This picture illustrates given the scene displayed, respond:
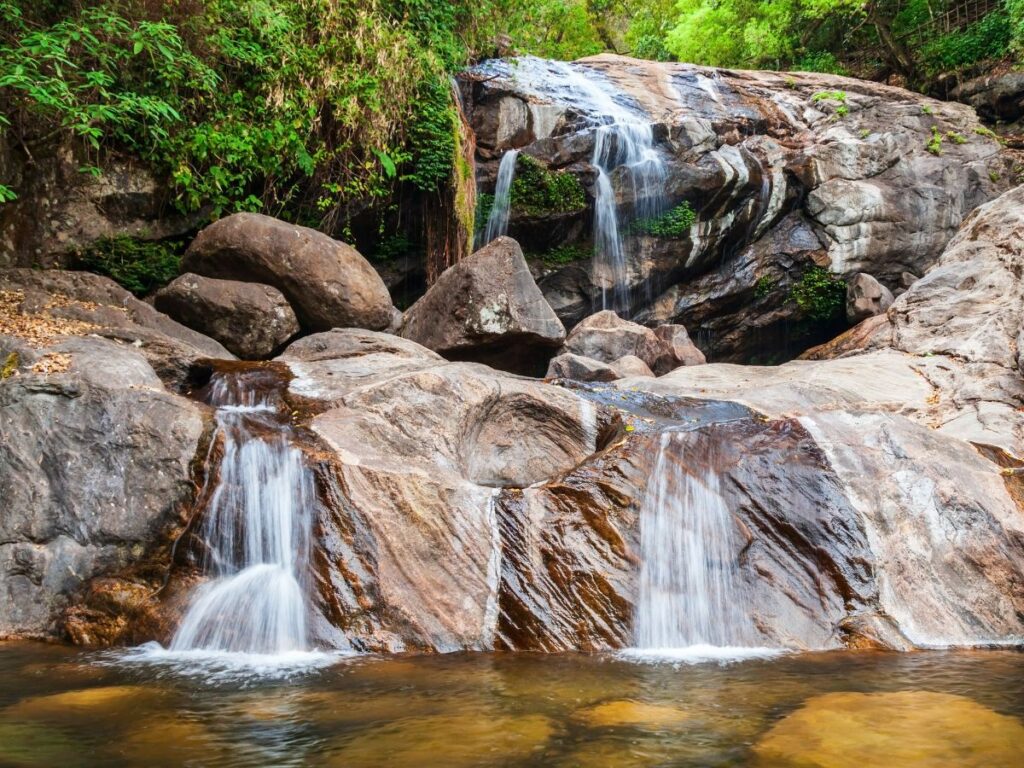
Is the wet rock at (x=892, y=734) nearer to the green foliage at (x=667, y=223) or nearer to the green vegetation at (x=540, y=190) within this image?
the green vegetation at (x=540, y=190)

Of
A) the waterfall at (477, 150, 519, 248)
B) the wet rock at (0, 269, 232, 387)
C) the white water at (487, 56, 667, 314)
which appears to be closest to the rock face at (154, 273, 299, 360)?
the wet rock at (0, 269, 232, 387)

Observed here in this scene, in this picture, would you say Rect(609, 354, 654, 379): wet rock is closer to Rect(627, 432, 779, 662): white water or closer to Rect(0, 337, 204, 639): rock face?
Rect(627, 432, 779, 662): white water

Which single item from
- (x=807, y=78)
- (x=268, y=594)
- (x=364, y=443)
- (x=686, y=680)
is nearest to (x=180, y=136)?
(x=364, y=443)

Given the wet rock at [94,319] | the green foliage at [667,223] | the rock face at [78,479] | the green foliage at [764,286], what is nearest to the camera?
the rock face at [78,479]

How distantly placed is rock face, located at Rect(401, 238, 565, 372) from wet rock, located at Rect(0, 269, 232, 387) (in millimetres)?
2761

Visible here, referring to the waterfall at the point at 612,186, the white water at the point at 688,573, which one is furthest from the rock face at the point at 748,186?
the white water at the point at 688,573

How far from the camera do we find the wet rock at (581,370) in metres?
9.41

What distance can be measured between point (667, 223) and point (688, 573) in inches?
440

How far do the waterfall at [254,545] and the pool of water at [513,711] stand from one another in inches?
13.8

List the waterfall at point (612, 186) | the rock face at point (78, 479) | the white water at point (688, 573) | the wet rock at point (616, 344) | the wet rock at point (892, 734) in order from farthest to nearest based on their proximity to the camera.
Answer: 1. the waterfall at point (612, 186)
2. the wet rock at point (616, 344)
3. the rock face at point (78, 479)
4. the white water at point (688, 573)
5. the wet rock at point (892, 734)

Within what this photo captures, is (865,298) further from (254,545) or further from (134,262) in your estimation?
(254,545)

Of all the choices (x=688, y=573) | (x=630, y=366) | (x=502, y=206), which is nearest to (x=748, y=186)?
(x=502, y=206)

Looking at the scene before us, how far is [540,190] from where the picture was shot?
558 inches

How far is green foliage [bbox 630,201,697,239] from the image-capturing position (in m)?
14.9
